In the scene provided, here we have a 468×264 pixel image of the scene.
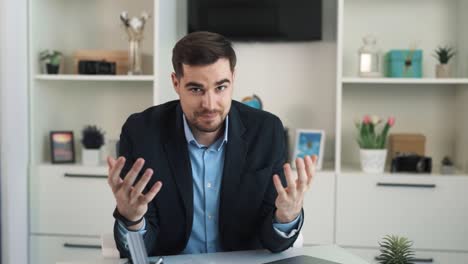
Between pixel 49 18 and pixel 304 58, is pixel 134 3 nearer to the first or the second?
pixel 49 18

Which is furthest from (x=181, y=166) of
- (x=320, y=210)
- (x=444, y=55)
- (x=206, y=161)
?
(x=444, y=55)

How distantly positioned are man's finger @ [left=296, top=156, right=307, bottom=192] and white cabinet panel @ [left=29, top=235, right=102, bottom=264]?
76.9 inches

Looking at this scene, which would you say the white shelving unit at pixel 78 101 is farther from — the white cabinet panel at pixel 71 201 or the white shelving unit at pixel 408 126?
the white shelving unit at pixel 408 126

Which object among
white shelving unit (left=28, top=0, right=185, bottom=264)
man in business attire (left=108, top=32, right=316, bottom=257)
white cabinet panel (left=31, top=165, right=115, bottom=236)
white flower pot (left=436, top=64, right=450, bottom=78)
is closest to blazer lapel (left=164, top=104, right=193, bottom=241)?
man in business attire (left=108, top=32, right=316, bottom=257)

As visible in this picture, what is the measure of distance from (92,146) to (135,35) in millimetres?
642

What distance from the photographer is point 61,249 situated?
348 cm

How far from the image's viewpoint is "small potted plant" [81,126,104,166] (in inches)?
138

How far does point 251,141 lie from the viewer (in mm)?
2127

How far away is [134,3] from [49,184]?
1137 mm

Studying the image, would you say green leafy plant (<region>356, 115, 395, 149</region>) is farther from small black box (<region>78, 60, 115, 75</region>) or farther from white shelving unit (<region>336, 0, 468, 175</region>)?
small black box (<region>78, 60, 115, 75</region>)

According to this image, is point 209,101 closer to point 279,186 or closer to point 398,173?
point 279,186

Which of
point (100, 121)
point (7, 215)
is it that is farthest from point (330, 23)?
point (7, 215)

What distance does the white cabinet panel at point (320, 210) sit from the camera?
3.29 metres

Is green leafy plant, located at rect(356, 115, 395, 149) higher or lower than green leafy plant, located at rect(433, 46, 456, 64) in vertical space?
lower
